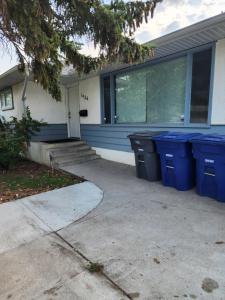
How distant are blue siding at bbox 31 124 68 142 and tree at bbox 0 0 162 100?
3977mm

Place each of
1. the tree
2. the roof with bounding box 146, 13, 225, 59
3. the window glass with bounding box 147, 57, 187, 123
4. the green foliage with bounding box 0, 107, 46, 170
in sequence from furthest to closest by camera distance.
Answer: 1. the green foliage with bounding box 0, 107, 46, 170
2. the window glass with bounding box 147, 57, 187, 123
3. the roof with bounding box 146, 13, 225, 59
4. the tree

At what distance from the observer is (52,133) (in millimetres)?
8234

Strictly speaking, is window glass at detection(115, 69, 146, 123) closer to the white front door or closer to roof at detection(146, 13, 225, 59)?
roof at detection(146, 13, 225, 59)

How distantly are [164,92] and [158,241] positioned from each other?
3.69m

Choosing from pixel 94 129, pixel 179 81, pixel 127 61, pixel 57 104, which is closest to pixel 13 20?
pixel 127 61

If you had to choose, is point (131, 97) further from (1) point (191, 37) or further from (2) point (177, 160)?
(2) point (177, 160)

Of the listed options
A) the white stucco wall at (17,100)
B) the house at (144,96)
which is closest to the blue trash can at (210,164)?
the house at (144,96)

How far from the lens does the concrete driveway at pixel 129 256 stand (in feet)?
5.92

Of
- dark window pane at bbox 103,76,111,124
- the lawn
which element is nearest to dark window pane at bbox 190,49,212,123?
dark window pane at bbox 103,76,111,124

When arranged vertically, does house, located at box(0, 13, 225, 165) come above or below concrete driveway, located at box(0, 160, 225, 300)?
above

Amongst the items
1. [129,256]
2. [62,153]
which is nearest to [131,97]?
[62,153]

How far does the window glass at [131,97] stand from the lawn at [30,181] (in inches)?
91.0

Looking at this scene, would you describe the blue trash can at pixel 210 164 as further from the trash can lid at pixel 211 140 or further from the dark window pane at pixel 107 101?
the dark window pane at pixel 107 101

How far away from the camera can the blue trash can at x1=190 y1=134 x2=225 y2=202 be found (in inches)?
131
